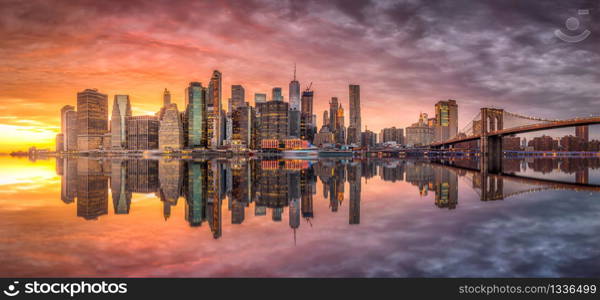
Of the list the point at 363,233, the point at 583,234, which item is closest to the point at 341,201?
the point at 363,233

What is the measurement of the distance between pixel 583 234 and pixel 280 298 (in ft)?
32.1

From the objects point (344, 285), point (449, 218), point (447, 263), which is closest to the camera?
point (344, 285)

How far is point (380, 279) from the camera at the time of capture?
22.0 feet

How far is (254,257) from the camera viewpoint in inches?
315

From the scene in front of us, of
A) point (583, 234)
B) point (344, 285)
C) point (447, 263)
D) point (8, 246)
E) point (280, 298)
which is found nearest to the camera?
point (280, 298)

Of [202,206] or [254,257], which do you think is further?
[202,206]

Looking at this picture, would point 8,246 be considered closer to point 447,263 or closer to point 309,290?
point 309,290

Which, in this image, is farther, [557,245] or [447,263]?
[557,245]

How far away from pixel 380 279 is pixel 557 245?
5718 millimetres

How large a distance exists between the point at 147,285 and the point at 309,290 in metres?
3.01

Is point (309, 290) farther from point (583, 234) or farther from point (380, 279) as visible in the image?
point (583, 234)

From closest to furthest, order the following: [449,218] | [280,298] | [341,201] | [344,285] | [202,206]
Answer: [280,298] < [344,285] < [449,218] < [202,206] < [341,201]

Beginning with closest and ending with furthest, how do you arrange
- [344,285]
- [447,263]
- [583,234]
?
1. [344,285]
2. [447,263]
3. [583,234]

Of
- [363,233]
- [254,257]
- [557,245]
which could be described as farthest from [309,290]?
[557,245]
